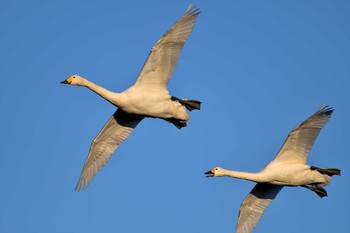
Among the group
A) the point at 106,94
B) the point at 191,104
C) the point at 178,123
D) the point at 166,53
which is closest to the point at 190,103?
the point at 191,104

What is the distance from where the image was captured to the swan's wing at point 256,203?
2944cm

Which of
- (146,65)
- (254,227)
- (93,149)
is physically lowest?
(254,227)

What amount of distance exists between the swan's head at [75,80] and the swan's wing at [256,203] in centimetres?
639

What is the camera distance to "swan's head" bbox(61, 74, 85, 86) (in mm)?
28109

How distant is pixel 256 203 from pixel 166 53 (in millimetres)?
5797

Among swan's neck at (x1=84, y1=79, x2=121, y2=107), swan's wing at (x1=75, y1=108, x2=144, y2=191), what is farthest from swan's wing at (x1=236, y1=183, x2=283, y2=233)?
swan's neck at (x1=84, y1=79, x2=121, y2=107)

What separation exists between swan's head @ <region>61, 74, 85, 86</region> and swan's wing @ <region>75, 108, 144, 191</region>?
2.27m

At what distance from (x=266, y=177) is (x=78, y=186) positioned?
617 centimetres

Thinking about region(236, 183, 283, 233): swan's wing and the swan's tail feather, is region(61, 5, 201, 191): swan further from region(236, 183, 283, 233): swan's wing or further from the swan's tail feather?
region(236, 183, 283, 233): swan's wing

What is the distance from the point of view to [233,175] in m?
28.4

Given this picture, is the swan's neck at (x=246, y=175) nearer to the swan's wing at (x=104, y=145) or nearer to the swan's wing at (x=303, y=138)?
the swan's wing at (x=303, y=138)

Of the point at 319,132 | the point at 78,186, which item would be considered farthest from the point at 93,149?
the point at 319,132

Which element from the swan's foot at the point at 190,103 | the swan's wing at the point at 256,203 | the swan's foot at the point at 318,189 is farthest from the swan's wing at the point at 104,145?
the swan's foot at the point at 318,189

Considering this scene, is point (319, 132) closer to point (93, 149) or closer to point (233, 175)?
point (233, 175)
